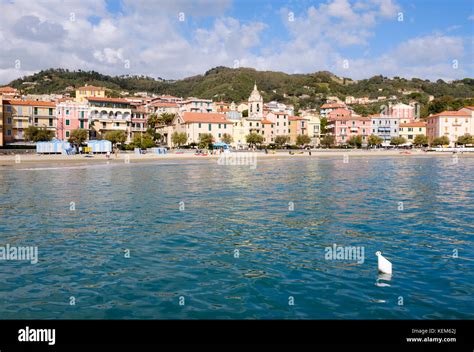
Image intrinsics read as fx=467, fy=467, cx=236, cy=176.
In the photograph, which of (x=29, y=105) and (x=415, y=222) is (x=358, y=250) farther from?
(x=29, y=105)

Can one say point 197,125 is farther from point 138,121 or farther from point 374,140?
point 374,140

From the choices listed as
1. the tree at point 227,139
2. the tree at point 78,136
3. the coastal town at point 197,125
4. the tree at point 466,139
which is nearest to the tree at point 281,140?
the coastal town at point 197,125

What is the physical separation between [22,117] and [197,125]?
117ft

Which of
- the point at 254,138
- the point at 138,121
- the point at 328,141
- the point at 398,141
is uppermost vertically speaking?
the point at 138,121

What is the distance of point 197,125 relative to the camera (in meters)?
104

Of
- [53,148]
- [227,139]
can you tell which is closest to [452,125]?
[227,139]

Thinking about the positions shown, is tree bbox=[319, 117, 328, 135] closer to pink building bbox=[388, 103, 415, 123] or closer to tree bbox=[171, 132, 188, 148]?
pink building bbox=[388, 103, 415, 123]

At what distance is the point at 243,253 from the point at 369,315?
5407mm

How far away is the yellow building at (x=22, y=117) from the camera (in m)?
88.2

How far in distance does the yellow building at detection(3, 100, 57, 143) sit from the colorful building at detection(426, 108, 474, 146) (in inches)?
3760

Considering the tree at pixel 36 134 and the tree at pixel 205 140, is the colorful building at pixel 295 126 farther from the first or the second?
the tree at pixel 36 134

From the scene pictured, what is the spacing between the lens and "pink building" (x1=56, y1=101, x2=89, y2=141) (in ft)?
313

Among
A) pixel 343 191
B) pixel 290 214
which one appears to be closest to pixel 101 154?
pixel 343 191

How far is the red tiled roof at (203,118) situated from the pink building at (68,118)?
72.9ft
